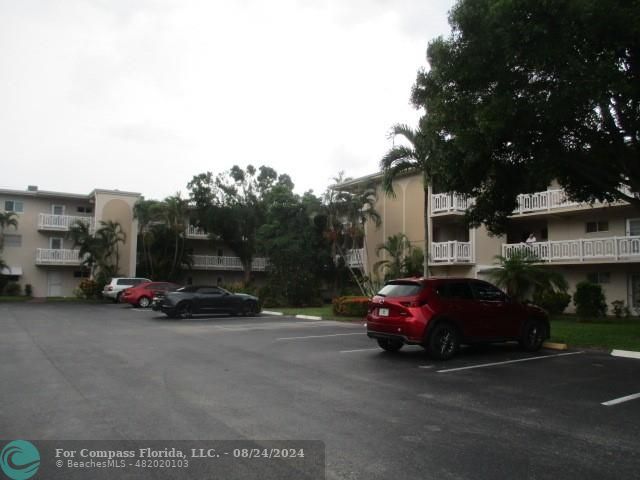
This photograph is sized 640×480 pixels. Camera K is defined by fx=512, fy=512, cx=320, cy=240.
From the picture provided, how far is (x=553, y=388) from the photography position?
7.98 m

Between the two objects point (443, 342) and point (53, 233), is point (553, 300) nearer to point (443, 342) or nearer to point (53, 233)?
point (443, 342)

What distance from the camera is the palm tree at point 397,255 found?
27359 millimetres

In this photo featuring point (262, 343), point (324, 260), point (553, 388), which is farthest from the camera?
point (324, 260)

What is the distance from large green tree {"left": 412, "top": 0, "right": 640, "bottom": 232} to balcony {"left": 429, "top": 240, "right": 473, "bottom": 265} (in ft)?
41.0

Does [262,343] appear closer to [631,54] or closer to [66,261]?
[631,54]

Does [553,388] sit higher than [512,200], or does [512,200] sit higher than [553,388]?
[512,200]

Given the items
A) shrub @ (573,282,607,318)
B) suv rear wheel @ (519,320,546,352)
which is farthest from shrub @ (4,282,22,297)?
suv rear wheel @ (519,320,546,352)

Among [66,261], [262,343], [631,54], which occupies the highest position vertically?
[631,54]

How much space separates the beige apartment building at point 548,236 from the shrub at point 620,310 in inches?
21.6

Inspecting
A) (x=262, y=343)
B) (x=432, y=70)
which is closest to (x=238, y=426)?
(x=262, y=343)

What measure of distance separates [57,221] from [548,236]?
34670 millimetres

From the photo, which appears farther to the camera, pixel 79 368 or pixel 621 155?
pixel 621 155

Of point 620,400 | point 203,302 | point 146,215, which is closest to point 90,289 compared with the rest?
point 146,215

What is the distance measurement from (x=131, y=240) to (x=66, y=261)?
16.1 feet
